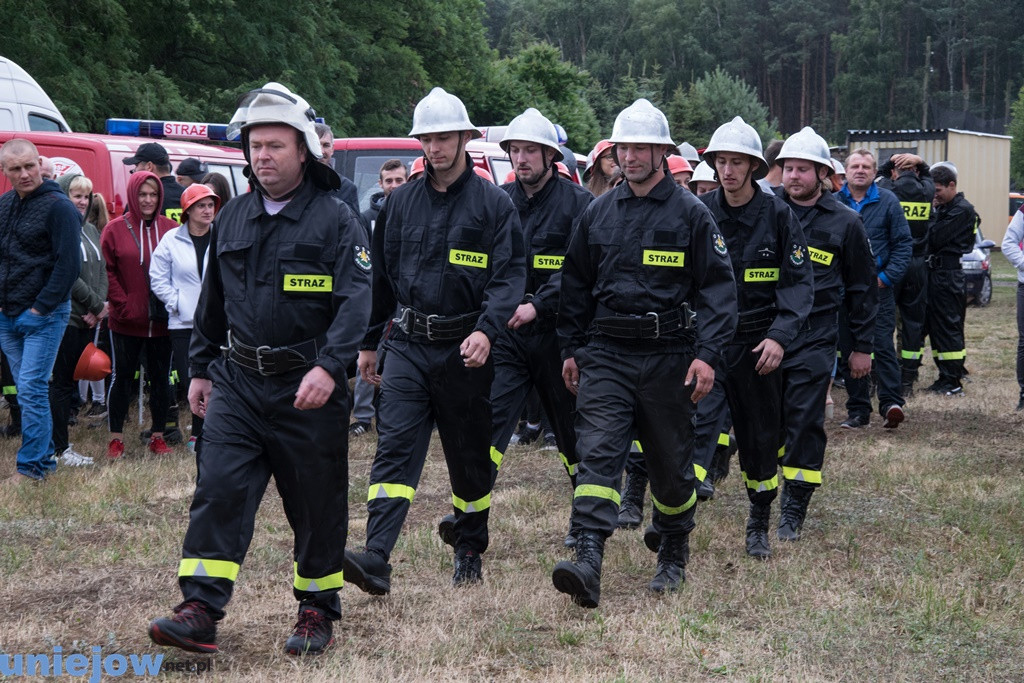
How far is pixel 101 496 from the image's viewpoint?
26.1 ft

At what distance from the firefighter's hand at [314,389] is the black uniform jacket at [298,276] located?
61 mm

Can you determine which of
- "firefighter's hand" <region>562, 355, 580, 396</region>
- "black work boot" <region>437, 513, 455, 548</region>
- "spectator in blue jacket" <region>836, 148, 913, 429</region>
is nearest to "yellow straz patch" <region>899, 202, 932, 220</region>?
"spectator in blue jacket" <region>836, 148, 913, 429</region>

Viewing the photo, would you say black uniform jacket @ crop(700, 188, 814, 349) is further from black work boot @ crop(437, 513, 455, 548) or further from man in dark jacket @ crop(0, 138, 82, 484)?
man in dark jacket @ crop(0, 138, 82, 484)

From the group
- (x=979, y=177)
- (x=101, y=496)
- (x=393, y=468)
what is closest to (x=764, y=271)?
(x=393, y=468)

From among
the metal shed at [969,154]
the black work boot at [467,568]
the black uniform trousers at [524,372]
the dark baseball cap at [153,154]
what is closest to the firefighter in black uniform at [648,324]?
the black work boot at [467,568]

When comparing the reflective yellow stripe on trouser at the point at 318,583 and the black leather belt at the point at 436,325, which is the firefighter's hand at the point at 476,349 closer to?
the black leather belt at the point at 436,325

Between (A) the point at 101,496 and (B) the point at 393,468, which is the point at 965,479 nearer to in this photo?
(B) the point at 393,468

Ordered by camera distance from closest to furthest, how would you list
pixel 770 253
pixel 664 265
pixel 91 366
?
pixel 664 265, pixel 770 253, pixel 91 366

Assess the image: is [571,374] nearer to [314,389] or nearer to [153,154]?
[314,389]

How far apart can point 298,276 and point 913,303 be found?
8.51 metres

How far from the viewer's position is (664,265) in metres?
5.66

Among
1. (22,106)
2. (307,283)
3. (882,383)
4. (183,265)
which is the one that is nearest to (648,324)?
(307,283)

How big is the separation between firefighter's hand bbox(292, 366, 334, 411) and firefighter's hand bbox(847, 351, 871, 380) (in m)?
3.79

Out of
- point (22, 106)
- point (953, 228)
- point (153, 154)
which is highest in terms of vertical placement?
point (22, 106)
